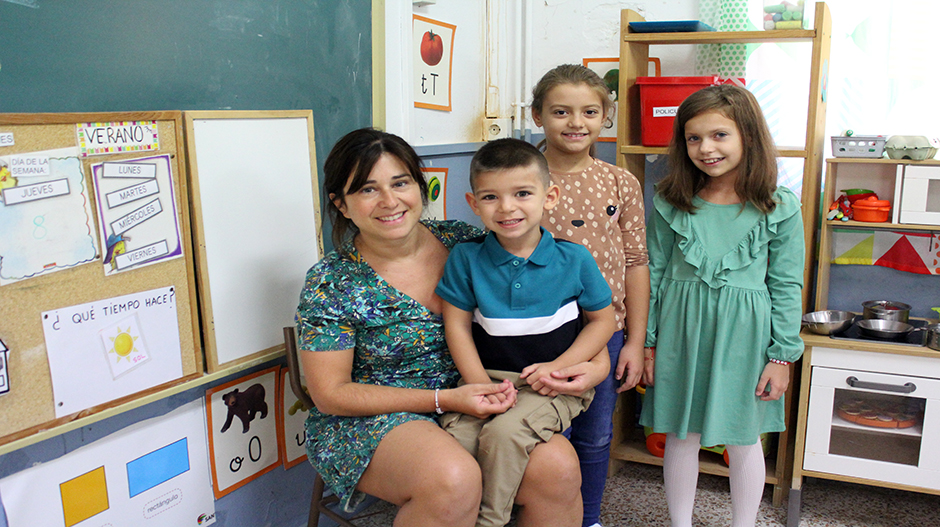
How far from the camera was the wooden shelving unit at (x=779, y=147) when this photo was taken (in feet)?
6.72

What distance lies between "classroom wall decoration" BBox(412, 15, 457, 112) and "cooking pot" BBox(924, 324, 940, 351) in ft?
5.38

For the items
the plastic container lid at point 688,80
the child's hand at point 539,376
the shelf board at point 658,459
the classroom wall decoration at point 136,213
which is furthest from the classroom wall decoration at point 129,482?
the plastic container lid at point 688,80

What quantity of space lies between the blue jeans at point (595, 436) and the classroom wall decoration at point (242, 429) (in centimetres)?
77

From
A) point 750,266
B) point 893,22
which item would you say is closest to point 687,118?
point 750,266

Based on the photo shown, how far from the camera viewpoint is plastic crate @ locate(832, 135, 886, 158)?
2105 millimetres

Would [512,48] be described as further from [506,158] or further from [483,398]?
[483,398]

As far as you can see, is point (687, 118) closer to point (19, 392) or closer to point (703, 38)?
point (703, 38)

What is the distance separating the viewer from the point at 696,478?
6.16 ft

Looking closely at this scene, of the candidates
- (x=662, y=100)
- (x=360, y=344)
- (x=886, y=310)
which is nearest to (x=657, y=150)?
(x=662, y=100)

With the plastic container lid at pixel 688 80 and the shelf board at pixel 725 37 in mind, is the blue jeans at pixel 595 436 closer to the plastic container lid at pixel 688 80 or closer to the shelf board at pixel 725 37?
the plastic container lid at pixel 688 80

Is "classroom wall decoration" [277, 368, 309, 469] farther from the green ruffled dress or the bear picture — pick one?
the green ruffled dress

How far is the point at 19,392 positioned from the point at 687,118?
156 centimetres

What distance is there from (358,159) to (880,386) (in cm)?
165

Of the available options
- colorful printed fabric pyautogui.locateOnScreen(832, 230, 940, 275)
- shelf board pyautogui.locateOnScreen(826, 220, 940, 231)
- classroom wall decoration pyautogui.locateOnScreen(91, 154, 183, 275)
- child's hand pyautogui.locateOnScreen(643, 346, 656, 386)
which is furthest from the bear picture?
colorful printed fabric pyautogui.locateOnScreen(832, 230, 940, 275)
